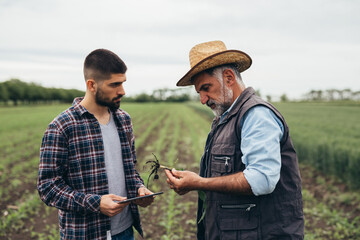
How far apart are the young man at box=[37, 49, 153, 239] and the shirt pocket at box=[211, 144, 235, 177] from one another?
0.81 m

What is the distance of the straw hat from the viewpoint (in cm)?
221

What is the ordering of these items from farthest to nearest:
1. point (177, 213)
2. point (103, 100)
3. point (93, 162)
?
point (177, 213), point (103, 100), point (93, 162)

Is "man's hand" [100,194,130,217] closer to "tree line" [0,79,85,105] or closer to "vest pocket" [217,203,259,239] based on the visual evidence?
"vest pocket" [217,203,259,239]

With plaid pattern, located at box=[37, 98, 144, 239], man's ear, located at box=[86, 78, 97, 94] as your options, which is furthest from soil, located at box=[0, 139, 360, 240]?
man's ear, located at box=[86, 78, 97, 94]

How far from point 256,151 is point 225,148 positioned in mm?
313

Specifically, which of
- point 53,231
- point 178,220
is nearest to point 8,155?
point 53,231

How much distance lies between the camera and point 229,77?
2301 millimetres

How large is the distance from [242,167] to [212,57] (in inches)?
34.3

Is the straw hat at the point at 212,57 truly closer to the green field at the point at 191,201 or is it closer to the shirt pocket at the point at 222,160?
the shirt pocket at the point at 222,160

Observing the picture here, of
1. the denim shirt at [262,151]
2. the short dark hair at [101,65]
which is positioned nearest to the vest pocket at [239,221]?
the denim shirt at [262,151]

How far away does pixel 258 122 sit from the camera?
1925 mm

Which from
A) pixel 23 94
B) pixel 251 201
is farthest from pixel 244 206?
pixel 23 94

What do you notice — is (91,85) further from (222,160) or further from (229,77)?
(222,160)

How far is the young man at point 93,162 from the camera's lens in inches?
87.4
